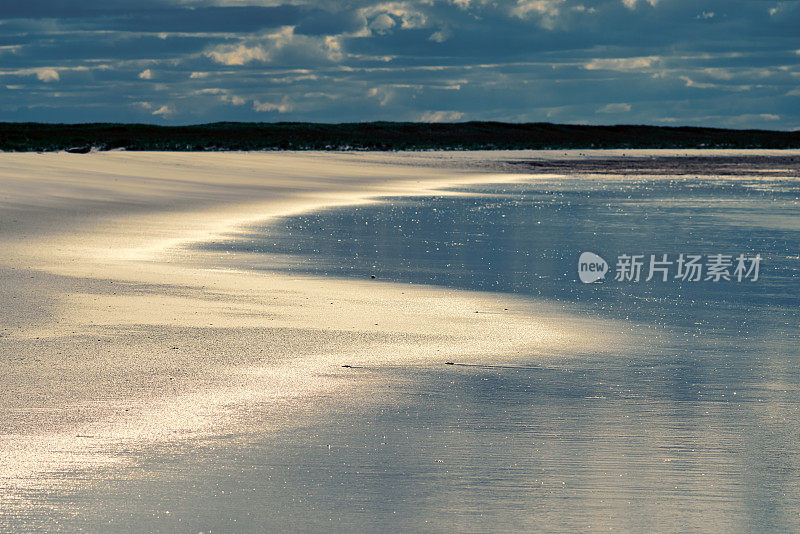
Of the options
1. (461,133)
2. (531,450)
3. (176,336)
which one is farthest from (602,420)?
(461,133)

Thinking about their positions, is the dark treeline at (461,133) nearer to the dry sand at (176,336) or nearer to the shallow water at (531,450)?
the dry sand at (176,336)

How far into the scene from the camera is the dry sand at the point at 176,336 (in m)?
→ 6.11

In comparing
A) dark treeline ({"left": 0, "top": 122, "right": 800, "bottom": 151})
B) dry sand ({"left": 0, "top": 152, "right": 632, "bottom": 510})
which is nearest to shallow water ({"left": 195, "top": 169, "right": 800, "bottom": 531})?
dry sand ({"left": 0, "top": 152, "right": 632, "bottom": 510})

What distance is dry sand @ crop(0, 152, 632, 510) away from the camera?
241 inches

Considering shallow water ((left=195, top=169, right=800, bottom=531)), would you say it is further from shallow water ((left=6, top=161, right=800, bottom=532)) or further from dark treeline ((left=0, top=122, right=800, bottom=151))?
dark treeline ((left=0, top=122, right=800, bottom=151))

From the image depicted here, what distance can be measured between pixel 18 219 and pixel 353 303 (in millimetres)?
9283

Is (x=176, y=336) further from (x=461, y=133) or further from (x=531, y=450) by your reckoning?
(x=461, y=133)

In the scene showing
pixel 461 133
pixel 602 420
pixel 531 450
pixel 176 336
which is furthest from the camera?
pixel 461 133

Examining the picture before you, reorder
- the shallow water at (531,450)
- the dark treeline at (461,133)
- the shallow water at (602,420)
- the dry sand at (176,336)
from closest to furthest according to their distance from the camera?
the shallow water at (531,450) → the shallow water at (602,420) → the dry sand at (176,336) → the dark treeline at (461,133)

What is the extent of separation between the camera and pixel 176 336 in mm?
8633

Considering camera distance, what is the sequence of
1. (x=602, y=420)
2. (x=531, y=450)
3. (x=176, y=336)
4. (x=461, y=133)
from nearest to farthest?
(x=531, y=450) → (x=602, y=420) → (x=176, y=336) → (x=461, y=133)

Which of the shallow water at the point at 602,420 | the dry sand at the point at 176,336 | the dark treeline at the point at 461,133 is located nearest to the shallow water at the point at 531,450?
the shallow water at the point at 602,420

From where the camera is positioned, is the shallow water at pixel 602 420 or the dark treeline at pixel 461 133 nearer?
the shallow water at pixel 602 420

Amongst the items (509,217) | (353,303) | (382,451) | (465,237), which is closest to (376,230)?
(465,237)
